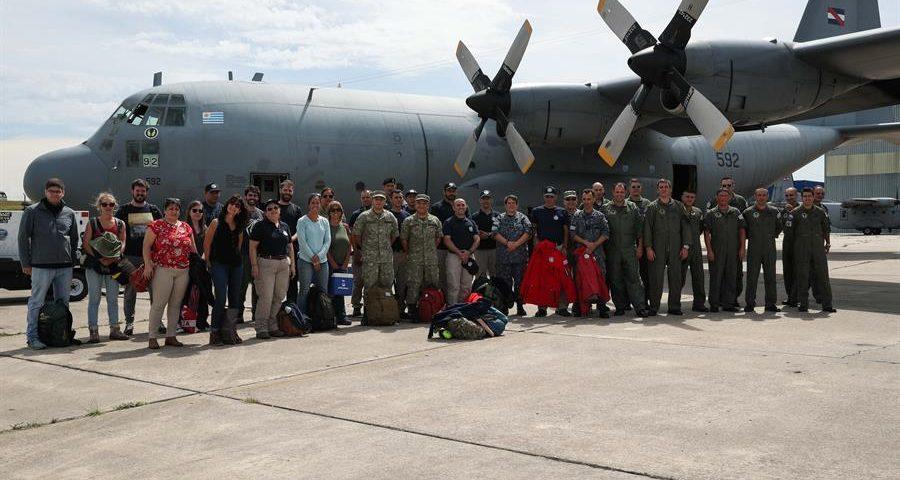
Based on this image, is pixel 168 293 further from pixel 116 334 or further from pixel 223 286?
pixel 116 334

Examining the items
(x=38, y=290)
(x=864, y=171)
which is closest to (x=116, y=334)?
(x=38, y=290)

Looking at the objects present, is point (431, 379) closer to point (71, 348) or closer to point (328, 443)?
point (328, 443)

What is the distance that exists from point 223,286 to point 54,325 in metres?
1.74

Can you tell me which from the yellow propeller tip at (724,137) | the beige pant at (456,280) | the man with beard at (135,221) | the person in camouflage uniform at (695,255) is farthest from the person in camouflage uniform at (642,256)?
the man with beard at (135,221)

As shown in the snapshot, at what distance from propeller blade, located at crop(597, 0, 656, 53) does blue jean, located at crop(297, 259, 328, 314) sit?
796 cm

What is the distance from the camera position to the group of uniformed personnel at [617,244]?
1003 cm

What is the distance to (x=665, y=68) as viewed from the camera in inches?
537

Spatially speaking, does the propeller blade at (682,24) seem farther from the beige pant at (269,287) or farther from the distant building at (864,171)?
the distant building at (864,171)

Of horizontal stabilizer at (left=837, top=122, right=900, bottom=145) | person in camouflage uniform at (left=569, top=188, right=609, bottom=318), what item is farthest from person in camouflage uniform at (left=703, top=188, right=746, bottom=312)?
horizontal stabilizer at (left=837, top=122, right=900, bottom=145)

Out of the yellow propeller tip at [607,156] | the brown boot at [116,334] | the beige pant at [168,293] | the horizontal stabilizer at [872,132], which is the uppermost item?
the horizontal stabilizer at [872,132]

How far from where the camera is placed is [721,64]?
14008mm

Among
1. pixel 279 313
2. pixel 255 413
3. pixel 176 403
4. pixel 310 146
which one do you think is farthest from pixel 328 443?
pixel 310 146

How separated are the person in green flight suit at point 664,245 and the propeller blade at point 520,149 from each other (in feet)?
16.2

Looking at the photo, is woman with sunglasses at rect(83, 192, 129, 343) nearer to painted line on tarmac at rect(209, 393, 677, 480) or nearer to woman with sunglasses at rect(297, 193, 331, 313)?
woman with sunglasses at rect(297, 193, 331, 313)
